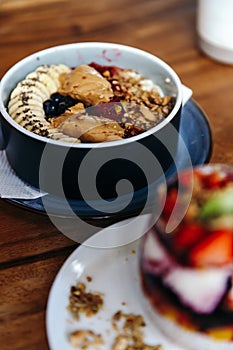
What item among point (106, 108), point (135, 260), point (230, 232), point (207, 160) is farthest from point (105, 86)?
point (230, 232)

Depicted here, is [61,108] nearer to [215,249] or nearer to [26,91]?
[26,91]

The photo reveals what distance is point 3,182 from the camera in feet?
2.46

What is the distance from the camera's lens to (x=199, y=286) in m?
0.50

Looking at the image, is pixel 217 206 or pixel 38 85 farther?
pixel 38 85

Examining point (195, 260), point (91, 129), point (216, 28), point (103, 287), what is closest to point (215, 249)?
point (195, 260)

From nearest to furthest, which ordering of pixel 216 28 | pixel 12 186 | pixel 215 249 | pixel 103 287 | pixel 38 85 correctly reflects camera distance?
pixel 215 249 < pixel 103 287 < pixel 12 186 < pixel 38 85 < pixel 216 28

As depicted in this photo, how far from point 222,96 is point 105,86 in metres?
0.21

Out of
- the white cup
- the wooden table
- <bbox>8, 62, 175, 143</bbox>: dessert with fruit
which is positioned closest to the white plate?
the wooden table

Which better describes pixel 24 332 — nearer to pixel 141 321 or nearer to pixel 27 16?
pixel 141 321

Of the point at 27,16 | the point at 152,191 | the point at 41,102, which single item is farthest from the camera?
the point at 27,16

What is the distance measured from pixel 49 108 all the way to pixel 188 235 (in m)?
0.37

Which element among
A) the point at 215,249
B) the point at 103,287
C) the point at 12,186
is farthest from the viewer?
the point at 12,186

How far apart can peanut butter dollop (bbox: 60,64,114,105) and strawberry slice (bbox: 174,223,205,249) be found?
1.14 ft

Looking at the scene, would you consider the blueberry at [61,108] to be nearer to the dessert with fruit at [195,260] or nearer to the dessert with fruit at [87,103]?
the dessert with fruit at [87,103]
